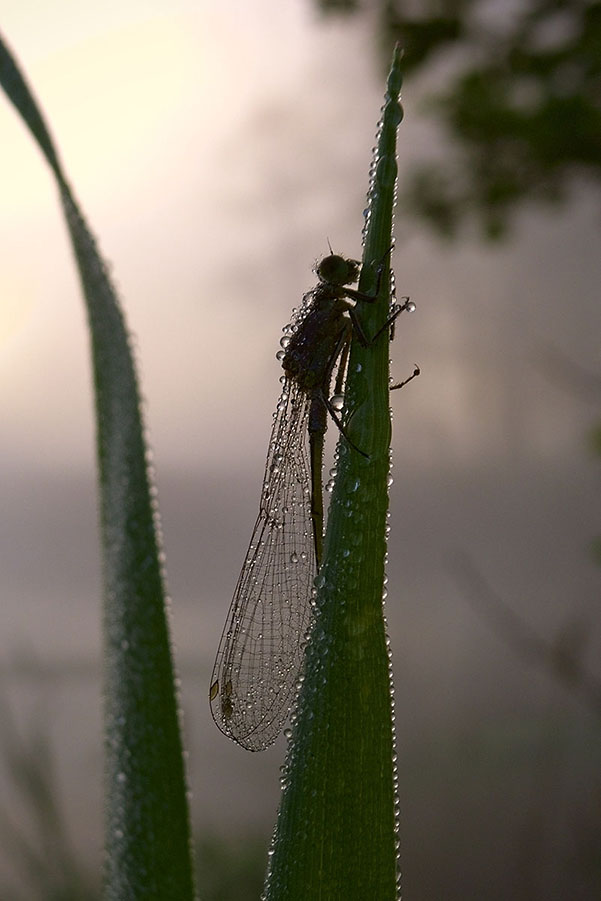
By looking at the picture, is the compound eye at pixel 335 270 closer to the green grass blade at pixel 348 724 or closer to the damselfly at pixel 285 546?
the damselfly at pixel 285 546

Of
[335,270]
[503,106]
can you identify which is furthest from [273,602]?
[503,106]

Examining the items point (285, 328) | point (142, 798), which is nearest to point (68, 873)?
point (285, 328)

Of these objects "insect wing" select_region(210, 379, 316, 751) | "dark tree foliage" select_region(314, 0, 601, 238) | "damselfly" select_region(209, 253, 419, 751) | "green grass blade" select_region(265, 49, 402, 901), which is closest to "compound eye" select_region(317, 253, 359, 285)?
"damselfly" select_region(209, 253, 419, 751)

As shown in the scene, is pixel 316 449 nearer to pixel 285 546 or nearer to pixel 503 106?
pixel 285 546

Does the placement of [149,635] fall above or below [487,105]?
below

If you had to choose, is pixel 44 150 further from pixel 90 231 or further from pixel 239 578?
pixel 239 578

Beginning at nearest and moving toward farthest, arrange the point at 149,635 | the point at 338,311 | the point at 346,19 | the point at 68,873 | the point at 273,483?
the point at 149,635, the point at 338,311, the point at 273,483, the point at 68,873, the point at 346,19
